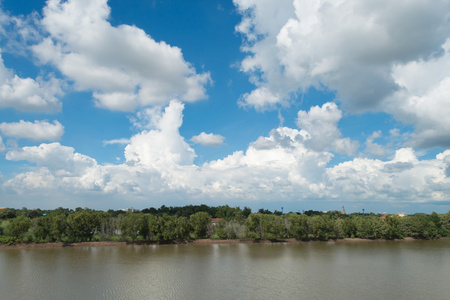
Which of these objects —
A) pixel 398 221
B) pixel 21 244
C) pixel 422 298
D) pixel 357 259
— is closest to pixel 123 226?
pixel 21 244

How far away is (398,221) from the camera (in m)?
79.2

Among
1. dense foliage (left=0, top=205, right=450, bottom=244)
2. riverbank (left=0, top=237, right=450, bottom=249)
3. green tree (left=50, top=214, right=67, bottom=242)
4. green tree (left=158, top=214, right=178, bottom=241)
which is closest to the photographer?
riverbank (left=0, top=237, right=450, bottom=249)

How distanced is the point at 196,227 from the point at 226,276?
38.7m

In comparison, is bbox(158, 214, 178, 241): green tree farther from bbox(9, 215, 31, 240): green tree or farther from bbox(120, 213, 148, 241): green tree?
bbox(9, 215, 31, 240): green tree

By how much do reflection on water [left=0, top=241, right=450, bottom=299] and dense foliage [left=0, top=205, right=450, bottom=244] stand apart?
639 inches

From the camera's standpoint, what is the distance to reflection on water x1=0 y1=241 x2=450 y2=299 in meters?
27.9

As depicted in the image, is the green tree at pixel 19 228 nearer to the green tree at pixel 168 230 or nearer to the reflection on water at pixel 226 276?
the reflection on water at pixel 226 276

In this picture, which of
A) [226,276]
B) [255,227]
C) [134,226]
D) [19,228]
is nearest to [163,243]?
[134,226]

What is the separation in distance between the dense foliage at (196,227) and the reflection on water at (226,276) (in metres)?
16.2

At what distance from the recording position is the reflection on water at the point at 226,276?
27.9 m

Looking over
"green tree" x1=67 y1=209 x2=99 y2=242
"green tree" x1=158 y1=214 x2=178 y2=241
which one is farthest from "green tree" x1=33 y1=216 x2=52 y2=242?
"green tree" x1=158 y1=214 x2=178 y2=241

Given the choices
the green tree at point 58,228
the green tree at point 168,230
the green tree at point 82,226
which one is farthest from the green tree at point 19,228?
the green tree at point 168,230

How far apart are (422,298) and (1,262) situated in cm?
5635

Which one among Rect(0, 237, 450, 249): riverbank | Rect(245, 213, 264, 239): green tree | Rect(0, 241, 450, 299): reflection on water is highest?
Rect(245, 213, 264, 239): green tree
